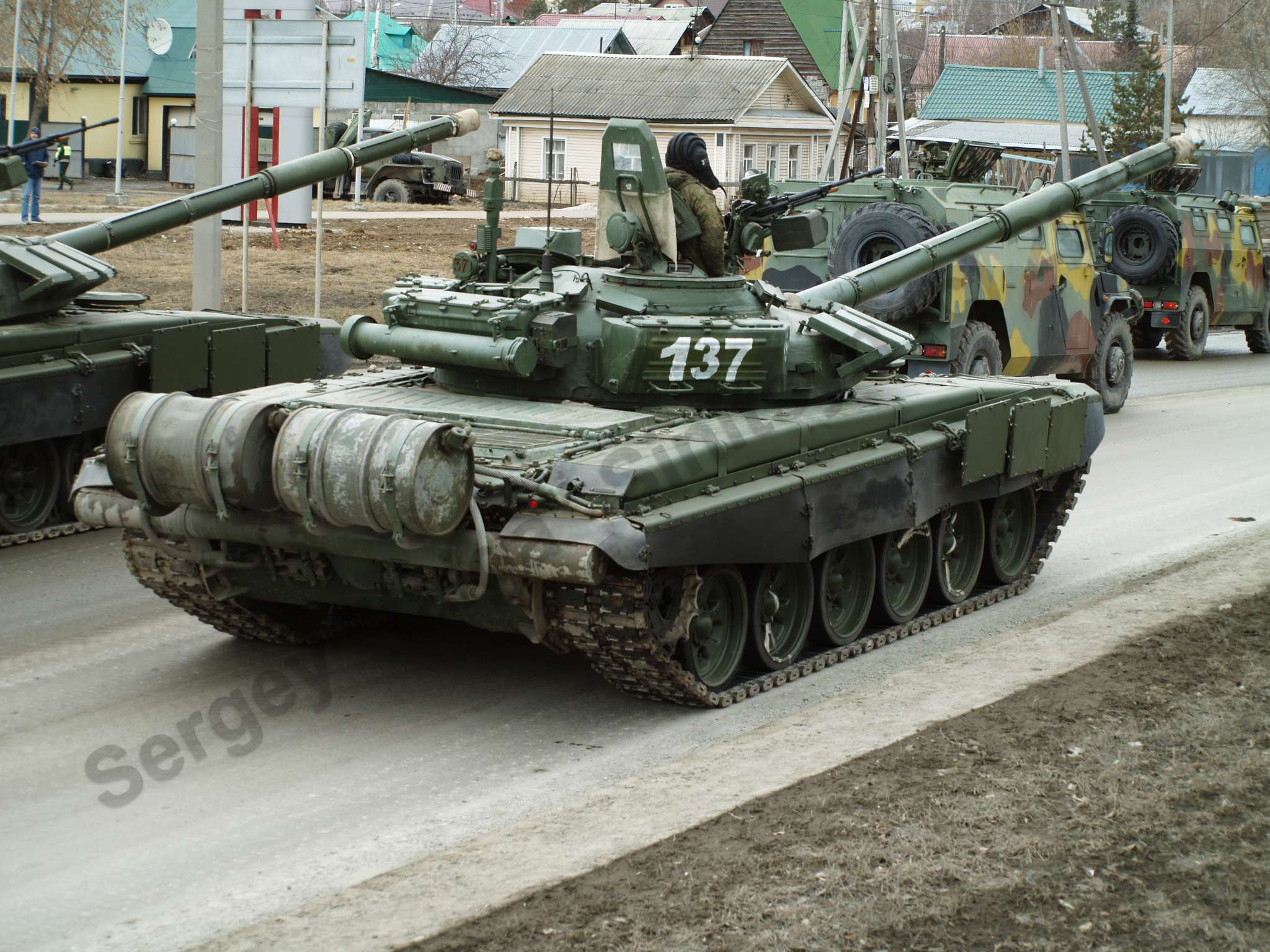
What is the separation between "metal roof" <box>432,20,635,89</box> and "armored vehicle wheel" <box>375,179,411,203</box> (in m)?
17.2

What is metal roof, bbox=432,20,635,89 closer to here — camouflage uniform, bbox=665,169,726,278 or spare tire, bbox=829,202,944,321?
spare tire, bbox=829,202,944,321

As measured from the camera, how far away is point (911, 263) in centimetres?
1102

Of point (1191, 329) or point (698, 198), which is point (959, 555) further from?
point (1191, 329)

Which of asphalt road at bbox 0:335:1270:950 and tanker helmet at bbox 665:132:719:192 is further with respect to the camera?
tanker helmet at bbox 665:132:719:192

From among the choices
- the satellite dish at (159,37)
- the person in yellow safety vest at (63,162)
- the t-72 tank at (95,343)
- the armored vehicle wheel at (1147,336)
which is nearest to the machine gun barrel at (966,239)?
the t-72 tank at (95,343)

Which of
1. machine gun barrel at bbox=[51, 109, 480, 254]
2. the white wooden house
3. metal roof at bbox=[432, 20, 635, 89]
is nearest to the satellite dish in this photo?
the white wooden house

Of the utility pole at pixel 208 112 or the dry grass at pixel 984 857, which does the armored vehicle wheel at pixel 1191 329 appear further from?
the dry grass at pixel 984 857

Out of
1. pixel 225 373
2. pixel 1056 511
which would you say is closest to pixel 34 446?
pixel 225 373

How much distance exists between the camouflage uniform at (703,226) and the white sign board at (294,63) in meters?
7.88

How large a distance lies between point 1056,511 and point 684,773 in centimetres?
504

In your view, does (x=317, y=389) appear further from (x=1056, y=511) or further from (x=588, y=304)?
(x=1056, y=511)

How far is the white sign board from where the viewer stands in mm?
16625

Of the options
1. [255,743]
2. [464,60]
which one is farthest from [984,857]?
[464,60]

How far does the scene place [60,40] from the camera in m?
43.7
